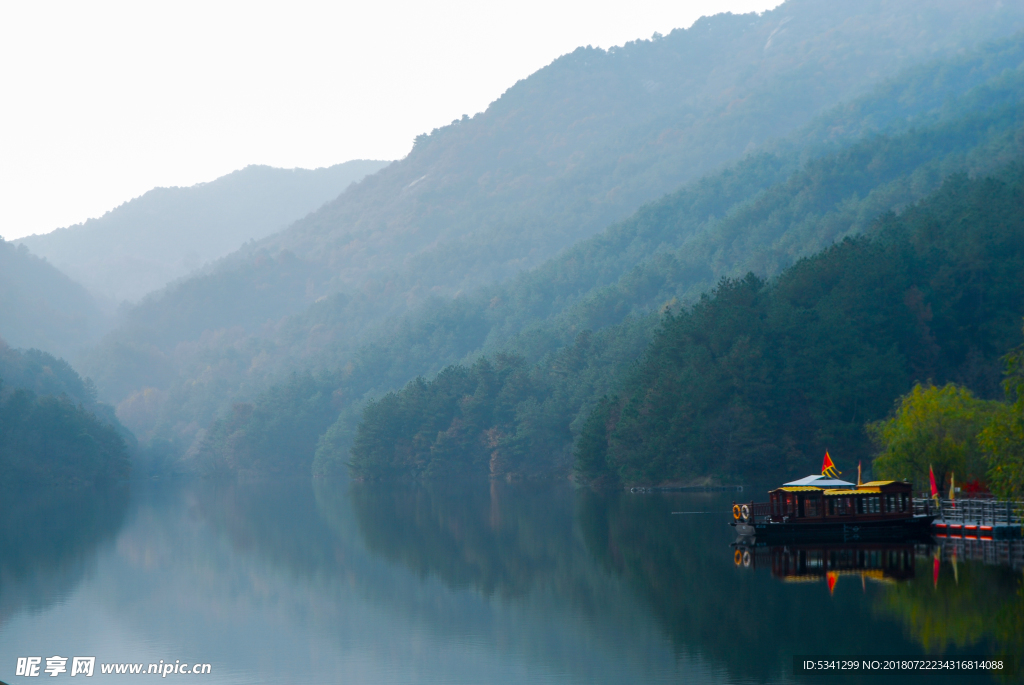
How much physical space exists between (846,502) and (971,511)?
5125 mm

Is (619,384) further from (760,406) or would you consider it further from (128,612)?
(128,612)

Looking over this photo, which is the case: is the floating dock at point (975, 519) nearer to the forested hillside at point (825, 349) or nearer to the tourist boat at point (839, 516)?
the tourist boat at point (839, 516)

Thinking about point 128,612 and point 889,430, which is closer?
point 128,612

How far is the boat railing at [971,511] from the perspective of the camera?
144ft

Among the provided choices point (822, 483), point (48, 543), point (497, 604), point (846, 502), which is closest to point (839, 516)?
point (846, 502)

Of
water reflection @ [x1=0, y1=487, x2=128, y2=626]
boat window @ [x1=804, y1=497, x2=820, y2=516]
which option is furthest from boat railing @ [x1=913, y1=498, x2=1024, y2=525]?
water reflection @ [x1=0, y1=487, x2=128, y2=626]

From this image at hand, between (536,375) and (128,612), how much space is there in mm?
108936

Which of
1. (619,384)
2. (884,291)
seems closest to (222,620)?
(884,291)

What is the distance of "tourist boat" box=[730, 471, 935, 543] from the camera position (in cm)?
4625

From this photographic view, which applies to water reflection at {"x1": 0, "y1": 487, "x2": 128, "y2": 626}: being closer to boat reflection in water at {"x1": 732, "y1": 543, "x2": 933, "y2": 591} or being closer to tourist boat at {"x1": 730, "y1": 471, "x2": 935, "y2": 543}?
boat reflection in water at {"x1": 732, "y1": 543, "x2": 933, "y2": 591}

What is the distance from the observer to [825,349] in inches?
3548

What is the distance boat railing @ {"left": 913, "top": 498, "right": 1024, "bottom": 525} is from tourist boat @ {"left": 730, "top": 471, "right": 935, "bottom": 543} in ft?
4.98

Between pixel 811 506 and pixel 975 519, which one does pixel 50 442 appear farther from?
pixel 975 519

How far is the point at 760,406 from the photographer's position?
3583 inches
